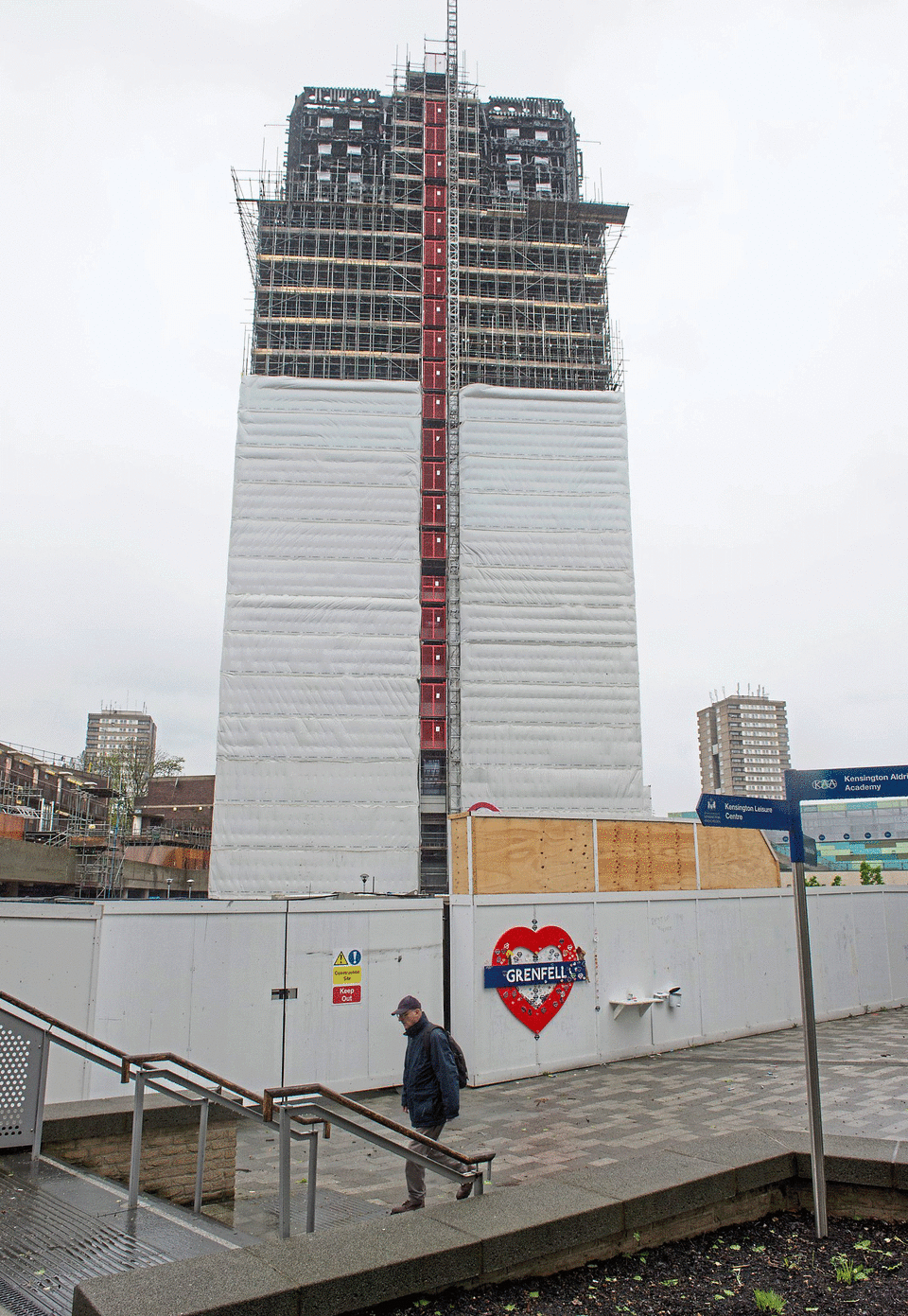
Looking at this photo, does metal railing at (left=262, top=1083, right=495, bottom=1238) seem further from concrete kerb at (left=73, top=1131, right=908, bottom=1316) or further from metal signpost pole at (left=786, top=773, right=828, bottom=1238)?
metal signpost pole at (left=786, top=773, right=828, bottom=1238)

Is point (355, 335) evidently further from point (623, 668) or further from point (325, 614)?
point (623, 668)

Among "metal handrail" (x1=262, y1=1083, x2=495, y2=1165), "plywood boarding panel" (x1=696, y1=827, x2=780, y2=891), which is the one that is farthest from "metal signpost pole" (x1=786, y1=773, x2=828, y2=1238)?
"plywood boarding panel" (x1=696, y1=827, x2=780, y2=891)

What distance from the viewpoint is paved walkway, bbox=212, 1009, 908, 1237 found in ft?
25.4

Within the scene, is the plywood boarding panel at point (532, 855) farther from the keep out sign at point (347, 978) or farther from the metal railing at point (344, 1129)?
the metal railing at point (344, 1129)

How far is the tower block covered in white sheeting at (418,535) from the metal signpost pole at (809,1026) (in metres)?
26.2

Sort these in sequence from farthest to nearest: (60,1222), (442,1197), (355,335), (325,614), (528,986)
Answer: (355,335)
(325,614)
(528,986)
(442,1197)
(60,1222)

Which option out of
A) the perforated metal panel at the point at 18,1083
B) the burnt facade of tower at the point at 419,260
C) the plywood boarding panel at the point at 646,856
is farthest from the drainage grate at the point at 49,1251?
the burnt facade of tower at the point at 419,260

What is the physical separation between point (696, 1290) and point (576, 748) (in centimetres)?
3100

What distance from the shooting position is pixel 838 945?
1720 cm

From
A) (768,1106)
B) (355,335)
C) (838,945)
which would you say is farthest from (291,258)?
(768,1106)

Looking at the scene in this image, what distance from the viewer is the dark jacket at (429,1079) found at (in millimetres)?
6664

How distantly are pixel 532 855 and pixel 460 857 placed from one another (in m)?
1.05

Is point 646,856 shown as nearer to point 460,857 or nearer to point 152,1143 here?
point 460,857

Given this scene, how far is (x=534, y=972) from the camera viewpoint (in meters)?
12.4
